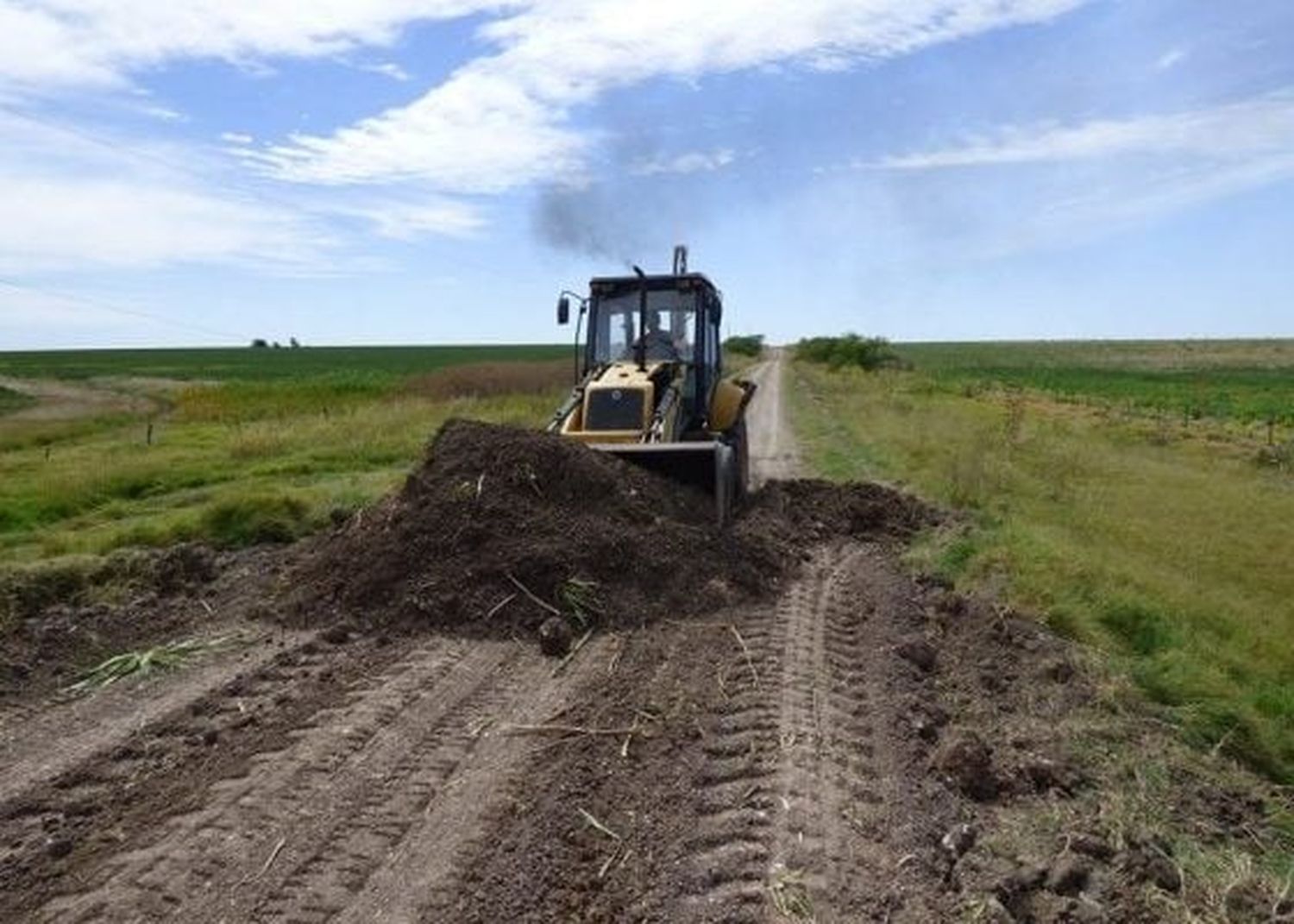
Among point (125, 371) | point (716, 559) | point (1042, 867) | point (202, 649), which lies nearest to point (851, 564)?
point (716, 559)

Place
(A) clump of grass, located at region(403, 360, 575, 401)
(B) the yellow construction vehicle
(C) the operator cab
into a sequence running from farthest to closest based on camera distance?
(A) clump of grass, located at region(403, 360, 575, 401) → (C) the operator cab → (B) the yellow construction vehicle

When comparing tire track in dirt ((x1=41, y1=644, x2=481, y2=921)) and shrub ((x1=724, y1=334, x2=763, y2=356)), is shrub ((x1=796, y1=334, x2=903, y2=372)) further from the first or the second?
tire track in dirt ((x1=41, y1=644, x2=481, y2=921))

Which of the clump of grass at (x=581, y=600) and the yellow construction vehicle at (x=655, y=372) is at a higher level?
the yellow construction vehicle at (x=655, y=372)

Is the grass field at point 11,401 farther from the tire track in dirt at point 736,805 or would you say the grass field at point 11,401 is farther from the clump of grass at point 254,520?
the tire track in dirt at point 736,805

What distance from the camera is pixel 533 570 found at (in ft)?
31.2

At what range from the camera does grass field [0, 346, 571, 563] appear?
13.8m

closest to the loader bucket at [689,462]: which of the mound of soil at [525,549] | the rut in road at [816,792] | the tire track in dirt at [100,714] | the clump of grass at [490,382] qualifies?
the mound of soil at [525,549]

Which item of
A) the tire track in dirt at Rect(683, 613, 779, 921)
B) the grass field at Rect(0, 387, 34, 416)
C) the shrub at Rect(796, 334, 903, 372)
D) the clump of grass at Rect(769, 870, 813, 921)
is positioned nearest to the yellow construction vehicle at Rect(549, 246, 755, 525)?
the tire track in dirt at Rect(683, 613, 779, 921)

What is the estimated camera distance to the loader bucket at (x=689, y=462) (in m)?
12.0

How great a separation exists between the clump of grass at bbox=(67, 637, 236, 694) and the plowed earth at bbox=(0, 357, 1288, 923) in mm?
142

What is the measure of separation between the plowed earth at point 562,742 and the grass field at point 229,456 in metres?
2.81

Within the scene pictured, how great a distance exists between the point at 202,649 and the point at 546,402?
27.6 metres

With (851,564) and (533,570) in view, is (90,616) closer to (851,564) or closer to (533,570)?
(533,570)

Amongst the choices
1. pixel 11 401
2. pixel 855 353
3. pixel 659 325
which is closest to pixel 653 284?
pixel 659 325
